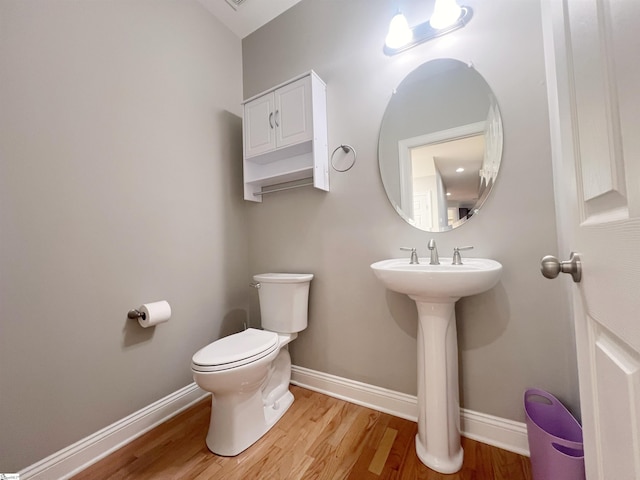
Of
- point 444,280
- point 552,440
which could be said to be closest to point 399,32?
point 444,280

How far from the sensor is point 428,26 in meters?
1.26

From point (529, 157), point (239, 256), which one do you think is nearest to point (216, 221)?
point (239, 256)

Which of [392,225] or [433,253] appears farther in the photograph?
[392,225]

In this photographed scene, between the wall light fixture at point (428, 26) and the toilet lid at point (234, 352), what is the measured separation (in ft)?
5.67

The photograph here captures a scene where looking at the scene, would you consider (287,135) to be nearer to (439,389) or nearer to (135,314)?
(135,314)

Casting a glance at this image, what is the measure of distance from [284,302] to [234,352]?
0.45m

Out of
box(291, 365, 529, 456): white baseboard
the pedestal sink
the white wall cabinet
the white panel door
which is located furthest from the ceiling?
box(291, 365, 529, 456): white baseboard

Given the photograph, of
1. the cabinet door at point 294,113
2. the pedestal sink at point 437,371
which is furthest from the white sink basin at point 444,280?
the cabinet door at point 294,113

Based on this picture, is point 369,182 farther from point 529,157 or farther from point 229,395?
point 229,395

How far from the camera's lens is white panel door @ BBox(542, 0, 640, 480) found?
Result: 0.31 meters

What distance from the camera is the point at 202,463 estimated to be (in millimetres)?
1094

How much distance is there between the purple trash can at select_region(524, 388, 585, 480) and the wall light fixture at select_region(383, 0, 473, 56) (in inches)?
68.9

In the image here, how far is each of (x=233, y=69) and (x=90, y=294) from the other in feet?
6.08

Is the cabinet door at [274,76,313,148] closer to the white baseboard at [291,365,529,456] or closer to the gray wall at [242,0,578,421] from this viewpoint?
the gray wall at [242,0,578,421]
